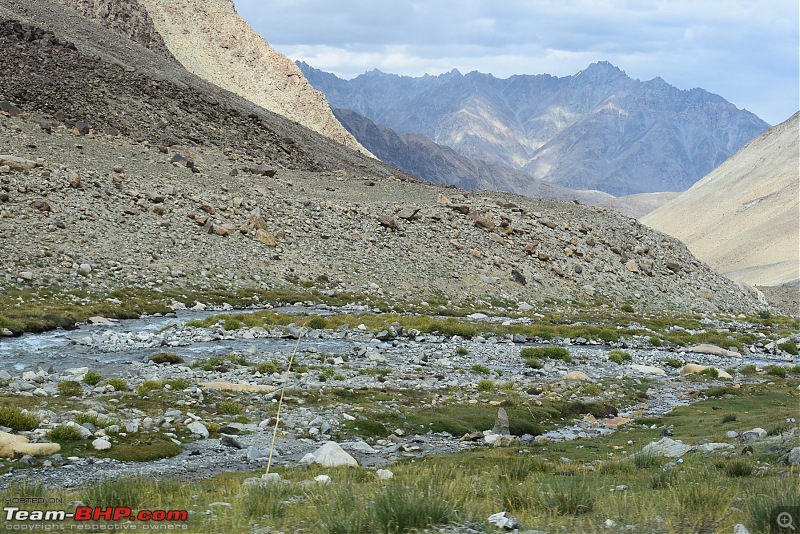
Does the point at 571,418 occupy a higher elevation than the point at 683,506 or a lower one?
lower

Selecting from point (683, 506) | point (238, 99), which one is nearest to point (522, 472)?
point (683, 506)

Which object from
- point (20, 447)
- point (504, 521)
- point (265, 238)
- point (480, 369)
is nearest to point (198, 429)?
point (20, 447)

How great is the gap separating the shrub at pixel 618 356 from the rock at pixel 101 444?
85.0 ft

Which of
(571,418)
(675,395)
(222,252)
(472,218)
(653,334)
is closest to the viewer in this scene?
(571,418)

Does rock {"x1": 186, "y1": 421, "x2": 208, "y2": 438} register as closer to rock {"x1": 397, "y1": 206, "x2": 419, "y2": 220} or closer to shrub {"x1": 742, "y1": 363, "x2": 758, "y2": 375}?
shrub {"x1": 742, "y1": 363, "x2": 758, "y2": 375}

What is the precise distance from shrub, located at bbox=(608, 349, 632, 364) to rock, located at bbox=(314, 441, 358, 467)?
22682mm

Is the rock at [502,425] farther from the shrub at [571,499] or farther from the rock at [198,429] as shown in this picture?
the shrub at [571,499]

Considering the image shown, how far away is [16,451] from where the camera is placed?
567 inches

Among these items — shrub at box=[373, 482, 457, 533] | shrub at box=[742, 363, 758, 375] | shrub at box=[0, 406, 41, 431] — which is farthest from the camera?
shrub at box=[742, 363, 758, 375]

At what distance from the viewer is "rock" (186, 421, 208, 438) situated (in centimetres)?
1755

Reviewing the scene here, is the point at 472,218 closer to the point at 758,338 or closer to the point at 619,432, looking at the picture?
the point at 758,338

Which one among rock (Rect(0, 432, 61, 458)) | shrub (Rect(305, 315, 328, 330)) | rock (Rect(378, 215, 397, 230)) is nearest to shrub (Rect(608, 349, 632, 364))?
shrub (Rect(305, 315, 328, 330))

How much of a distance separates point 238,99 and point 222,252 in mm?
61387

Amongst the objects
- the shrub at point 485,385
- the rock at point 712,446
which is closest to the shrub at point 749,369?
the shrub at point 485,385
